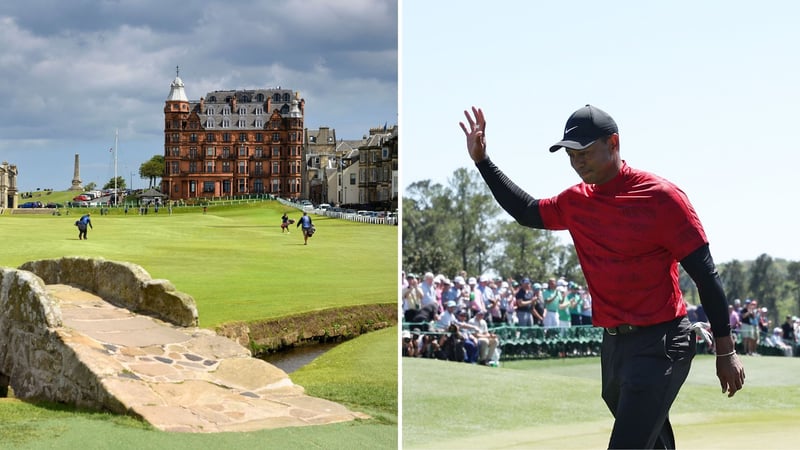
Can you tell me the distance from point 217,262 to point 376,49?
340cm

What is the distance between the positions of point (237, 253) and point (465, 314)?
10.4 ft

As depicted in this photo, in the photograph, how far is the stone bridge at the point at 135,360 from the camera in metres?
7.79

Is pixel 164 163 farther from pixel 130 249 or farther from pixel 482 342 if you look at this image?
pixel 482 342

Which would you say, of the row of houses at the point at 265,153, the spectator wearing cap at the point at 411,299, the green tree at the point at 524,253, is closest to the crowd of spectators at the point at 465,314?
the spectator wearing cap at the point at 411,299

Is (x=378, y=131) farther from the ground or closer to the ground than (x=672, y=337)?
farther from the ground

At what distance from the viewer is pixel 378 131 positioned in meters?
12.1

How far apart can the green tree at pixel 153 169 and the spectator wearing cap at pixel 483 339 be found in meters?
4.57

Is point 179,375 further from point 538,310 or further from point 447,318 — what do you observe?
point 538,310

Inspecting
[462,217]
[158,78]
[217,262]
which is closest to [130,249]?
[217,262]

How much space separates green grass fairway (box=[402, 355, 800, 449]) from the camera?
25.5ft

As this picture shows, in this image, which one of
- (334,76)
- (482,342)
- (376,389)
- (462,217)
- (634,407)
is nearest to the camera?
(634,407)

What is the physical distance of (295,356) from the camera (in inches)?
442

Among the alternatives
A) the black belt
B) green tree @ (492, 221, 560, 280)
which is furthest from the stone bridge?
green tree @ (492, 221, 560, 280)

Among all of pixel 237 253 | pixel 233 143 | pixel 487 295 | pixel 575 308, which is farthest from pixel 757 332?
pixel 233 143
